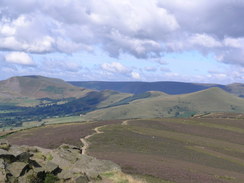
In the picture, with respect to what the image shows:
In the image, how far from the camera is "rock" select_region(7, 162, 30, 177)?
2559 centimetres

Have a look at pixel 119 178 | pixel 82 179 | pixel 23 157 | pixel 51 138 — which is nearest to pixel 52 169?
pixel 82 179

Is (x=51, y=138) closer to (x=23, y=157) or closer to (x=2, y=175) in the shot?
(x=23, y=157)

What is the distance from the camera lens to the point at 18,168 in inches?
1040

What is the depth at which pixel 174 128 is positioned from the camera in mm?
102562

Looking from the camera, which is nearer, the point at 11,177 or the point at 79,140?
the point at 11,177

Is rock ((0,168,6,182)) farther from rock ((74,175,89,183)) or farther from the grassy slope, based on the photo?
the grassy slope

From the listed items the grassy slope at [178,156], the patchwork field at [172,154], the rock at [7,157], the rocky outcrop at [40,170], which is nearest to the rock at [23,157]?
the rocky outcrop at [40,170]

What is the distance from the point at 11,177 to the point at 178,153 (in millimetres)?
39767

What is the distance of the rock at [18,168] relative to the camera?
2559cm

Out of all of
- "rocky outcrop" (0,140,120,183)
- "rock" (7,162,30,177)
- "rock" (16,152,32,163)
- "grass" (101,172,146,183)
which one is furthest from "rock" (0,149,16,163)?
"grass" (101,172,146,183)

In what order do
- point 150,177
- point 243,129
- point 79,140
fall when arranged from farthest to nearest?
1. point 243,129
2. point 79,140
3. point 150,177

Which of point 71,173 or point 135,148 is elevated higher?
point 71,173

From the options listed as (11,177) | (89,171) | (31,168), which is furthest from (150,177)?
(11,177)

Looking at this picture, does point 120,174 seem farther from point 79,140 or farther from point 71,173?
point 79,140
